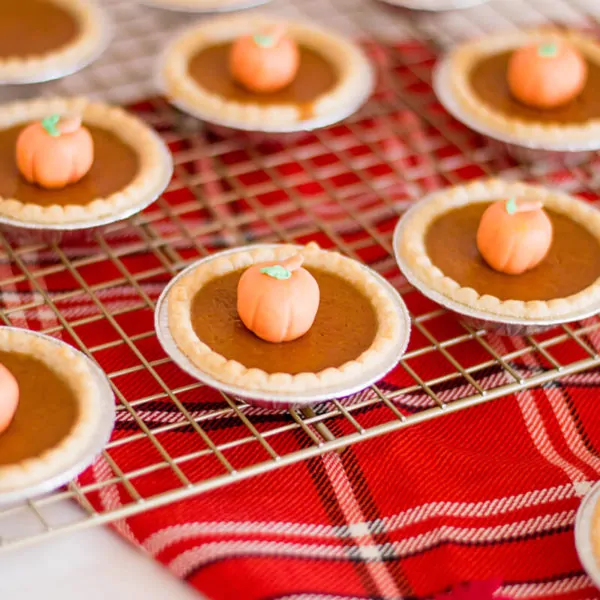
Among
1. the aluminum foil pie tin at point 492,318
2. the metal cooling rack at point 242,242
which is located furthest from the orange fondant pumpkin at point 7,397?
the aluminum foil pie tin at point 492,318

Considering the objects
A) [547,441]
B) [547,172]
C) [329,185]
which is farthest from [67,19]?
[547,441]

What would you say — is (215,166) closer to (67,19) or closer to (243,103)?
(243,103)

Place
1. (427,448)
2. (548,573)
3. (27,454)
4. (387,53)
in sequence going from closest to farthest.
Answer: (27,454), (548,573), (427,448), (387,53)

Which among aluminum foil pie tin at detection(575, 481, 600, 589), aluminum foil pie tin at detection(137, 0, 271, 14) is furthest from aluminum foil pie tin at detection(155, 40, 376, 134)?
aluminum foil pie tin at detection(575, 481, 600, 589)

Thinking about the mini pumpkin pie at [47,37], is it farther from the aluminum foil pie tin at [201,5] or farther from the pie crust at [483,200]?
the pie crust at [483,200]

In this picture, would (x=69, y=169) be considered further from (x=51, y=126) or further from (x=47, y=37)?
(x=47, y=37)

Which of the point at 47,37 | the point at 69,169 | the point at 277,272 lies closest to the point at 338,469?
the point at 277,272
